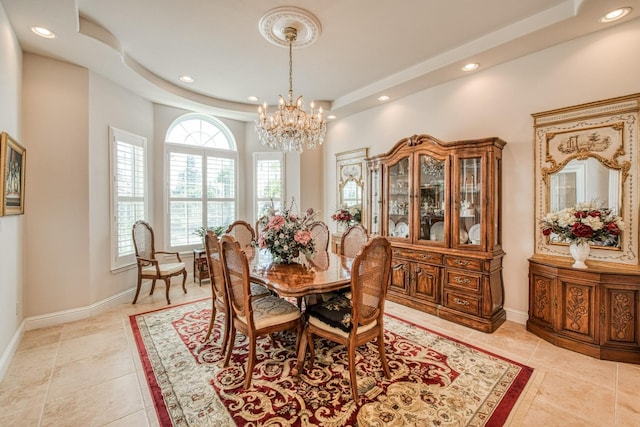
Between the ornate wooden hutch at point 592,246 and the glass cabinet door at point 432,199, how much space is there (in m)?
0.95

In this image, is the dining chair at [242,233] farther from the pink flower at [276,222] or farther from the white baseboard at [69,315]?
the white baseboard at [69,315]

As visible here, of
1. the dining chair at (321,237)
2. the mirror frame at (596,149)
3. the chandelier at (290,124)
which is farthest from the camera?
the dining chair at (321,237)

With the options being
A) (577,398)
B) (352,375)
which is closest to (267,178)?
(352,375)

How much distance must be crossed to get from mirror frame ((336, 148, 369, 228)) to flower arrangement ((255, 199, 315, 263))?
228 cm

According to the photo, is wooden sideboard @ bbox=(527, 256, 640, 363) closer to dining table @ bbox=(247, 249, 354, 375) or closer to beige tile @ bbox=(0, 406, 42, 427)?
dining table @ bbox=(247, 249, 354, 375)

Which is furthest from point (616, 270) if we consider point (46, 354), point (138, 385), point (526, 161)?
point (46, 354)

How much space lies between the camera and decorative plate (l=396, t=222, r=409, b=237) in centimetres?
388

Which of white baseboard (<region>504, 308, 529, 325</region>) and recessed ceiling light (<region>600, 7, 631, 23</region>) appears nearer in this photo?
recessed ceiling light (<region>600, 7, 631, 23</region>)

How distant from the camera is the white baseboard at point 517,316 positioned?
3173mm

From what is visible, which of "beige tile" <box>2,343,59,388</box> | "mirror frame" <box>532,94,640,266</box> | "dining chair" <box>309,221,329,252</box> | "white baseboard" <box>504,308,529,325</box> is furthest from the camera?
"dining chair" <box>309,221,329,252</box>

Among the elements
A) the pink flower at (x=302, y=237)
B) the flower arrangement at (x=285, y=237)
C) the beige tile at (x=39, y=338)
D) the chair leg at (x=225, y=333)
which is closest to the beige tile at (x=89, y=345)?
the beige tile at (x=39, y=338)

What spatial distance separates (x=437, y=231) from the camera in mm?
3562

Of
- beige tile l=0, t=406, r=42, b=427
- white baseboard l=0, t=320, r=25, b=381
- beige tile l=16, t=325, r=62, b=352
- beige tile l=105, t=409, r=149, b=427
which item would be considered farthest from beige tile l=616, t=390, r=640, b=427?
beige tile l=16, t=325, r=62, b=352

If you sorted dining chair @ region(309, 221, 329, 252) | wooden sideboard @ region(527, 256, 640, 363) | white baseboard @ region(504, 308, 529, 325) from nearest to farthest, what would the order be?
1. wooden sideboard @ region(527, 256, 640, 363)
2. white baseboard @ region(504, 308, 529, 325)
3. dining chair @ region(309, 221, 329, 252)
